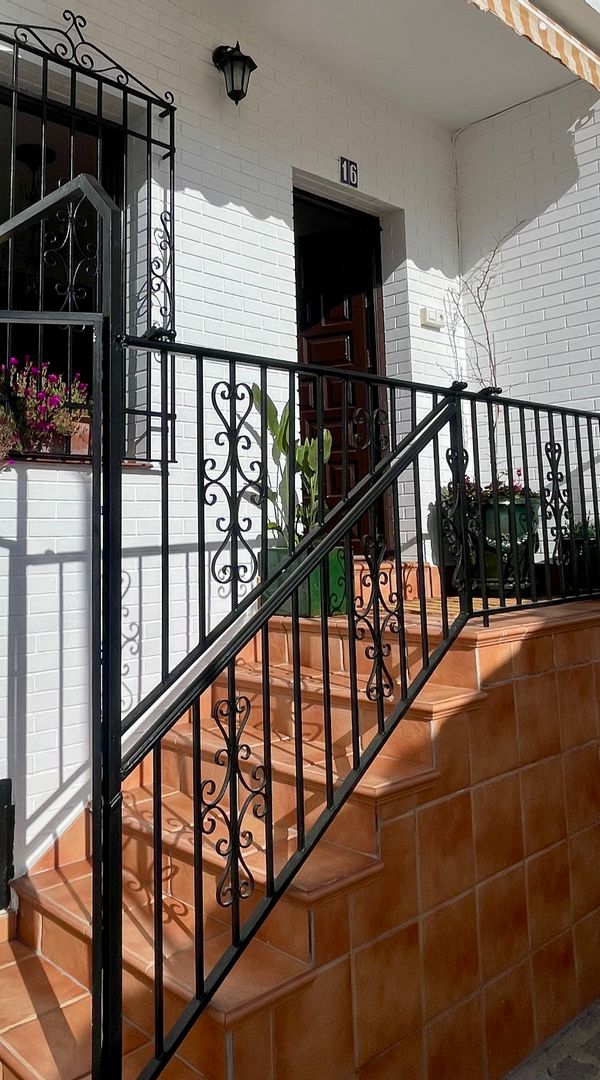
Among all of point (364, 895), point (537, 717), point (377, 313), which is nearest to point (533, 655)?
point (537, 717)

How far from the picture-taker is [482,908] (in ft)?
7.71

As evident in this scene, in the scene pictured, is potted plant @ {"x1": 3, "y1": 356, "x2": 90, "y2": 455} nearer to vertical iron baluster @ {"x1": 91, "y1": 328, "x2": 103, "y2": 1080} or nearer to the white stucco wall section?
vertical iron baluster @ {"x1": 91, "y1": 328, "x2": 103, "y2": 1080}

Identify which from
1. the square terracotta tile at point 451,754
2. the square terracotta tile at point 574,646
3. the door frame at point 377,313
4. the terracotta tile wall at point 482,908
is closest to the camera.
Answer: the terracotta tile wall at point 482,908

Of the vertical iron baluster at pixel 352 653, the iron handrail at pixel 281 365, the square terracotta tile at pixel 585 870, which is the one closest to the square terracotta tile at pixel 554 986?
the square terracotta tile at pixel 585 870

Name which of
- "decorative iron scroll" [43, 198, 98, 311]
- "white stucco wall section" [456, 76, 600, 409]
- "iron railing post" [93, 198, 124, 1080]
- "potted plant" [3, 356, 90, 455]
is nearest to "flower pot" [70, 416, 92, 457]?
"potted plant" [3, 356, 90, 455]

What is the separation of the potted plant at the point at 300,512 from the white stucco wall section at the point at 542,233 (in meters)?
1.59

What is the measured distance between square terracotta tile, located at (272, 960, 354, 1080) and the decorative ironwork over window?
2135 millimetres

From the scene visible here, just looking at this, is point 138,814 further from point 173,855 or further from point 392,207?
point 392,207

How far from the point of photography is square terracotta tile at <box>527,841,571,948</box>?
8.32 ft

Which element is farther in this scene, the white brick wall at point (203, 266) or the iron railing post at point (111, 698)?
the white brick wall at point (203, 266)

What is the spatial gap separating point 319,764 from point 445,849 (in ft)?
1.54

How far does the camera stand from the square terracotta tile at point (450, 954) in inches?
85.4

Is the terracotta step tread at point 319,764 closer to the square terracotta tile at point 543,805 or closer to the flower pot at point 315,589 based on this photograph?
the square terracotta tile at point 543,805

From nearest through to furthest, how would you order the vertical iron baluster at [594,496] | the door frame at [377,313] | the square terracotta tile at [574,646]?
the square terracotta tile at [574,646] < the vertical iron baluster at [594,496] < the door frame at [377,313]
